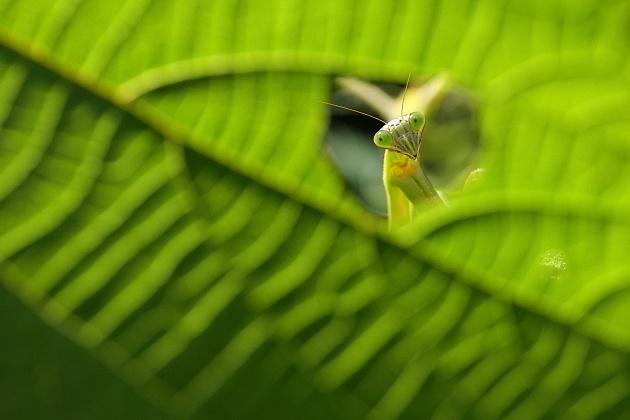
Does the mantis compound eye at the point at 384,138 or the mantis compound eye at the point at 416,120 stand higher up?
the mantis compound eye at the point at 416,120

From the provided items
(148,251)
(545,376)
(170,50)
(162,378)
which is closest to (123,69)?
(170,50)

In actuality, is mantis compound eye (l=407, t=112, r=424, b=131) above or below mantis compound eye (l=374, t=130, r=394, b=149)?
above

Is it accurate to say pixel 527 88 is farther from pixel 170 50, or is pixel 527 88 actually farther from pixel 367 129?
pixel 170 50
